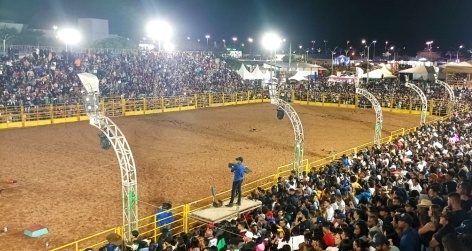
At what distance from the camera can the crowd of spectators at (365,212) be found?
6.04 metres

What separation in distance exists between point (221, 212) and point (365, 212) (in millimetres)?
4372

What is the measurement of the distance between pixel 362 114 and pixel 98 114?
93.6ft

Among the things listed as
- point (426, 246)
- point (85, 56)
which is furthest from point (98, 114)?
point (85, 56)

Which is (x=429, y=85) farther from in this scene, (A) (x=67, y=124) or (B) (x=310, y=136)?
(A) (x=67, y=124)

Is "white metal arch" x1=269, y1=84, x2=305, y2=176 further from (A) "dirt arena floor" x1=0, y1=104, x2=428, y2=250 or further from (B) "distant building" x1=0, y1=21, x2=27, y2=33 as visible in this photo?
(B) "distant building" x1=0, y1=21, x2=27, y2=33

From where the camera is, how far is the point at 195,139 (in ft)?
80.1

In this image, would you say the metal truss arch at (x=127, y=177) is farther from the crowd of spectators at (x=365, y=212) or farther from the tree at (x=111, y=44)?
the tree at (x=111, y=44)

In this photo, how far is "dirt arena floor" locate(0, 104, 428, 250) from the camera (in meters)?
12.7

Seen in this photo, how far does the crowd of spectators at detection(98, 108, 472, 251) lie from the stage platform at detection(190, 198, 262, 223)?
431mm

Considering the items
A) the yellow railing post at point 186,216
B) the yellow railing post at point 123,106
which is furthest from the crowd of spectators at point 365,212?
the yellow railing post at point 123,106

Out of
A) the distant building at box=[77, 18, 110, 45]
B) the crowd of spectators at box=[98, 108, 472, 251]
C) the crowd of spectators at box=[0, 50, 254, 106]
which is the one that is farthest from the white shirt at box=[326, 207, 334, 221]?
the distant building at box=[77, 18, 110, 45]

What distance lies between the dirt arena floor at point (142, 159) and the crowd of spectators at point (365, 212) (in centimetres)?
390

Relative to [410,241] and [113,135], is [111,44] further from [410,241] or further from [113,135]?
[410,241]

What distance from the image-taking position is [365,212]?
26.9ft
